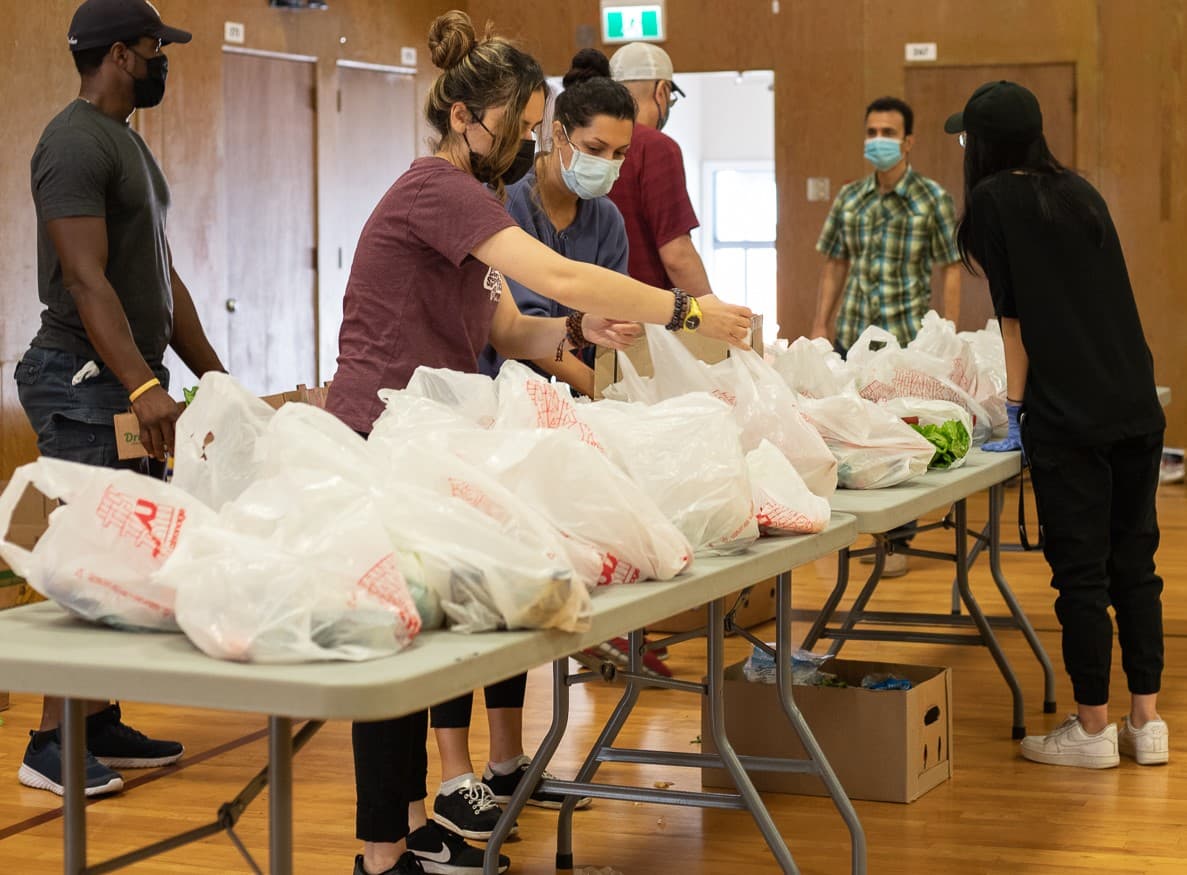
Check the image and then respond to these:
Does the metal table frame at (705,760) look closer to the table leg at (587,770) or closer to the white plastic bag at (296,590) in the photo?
the table leg at (587,770)

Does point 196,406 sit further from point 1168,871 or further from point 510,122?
point 1168,871

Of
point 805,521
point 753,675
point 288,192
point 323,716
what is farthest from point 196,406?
point 288,192

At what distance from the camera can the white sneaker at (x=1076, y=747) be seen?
3369mm

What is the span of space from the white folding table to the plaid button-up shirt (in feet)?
13.1

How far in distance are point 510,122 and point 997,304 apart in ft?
4.24

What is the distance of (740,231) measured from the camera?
1382cm

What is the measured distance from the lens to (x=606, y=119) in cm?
317

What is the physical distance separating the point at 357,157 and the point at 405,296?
6039 mm

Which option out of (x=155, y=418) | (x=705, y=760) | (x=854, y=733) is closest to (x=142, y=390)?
(x=155, y=418)

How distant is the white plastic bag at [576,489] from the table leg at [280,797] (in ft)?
1.26

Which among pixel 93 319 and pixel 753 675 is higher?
pixel 93 319

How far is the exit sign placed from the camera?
29.1ft

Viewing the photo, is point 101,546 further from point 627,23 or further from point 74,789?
point 627,23

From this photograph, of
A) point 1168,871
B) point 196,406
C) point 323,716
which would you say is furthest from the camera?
point 1168,871
